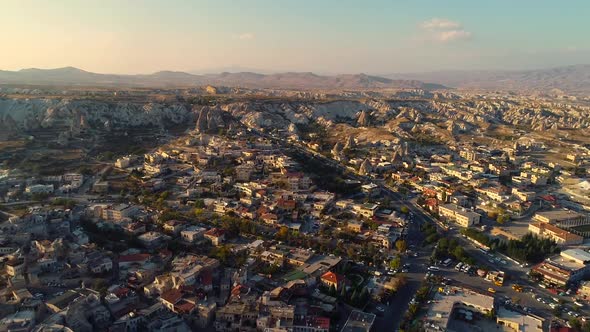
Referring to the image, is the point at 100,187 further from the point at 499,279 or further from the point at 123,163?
the point at 499,279

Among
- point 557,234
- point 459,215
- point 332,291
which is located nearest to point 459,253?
point 459,215

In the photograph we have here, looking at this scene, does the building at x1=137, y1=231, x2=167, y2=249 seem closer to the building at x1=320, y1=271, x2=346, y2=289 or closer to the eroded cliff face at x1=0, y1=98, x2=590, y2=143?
the building at x1=320, y1=271, x2=346, y2=289

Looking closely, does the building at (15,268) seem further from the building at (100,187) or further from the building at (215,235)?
the building at (100,187)

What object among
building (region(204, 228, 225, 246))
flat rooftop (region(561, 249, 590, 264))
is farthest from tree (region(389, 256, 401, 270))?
building (region(204, 228, 225, 246))

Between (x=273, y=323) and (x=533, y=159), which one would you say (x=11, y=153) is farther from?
(x=533, y=159)

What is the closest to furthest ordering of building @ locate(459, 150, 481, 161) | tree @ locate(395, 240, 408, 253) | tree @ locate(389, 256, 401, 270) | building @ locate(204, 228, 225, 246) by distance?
tree @ locate(389, 256, 401, 270), tree @ locate(395, 240, 408, 253), building @ locate(204, 228, 225, 246), building @ locate(459, 150, 481, 161)

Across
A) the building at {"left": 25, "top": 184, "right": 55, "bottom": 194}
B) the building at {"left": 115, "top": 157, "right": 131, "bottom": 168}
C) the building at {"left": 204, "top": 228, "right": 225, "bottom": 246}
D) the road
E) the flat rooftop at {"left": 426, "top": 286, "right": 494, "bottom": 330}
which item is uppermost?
the building at {"left": 115, "top": 157, "right": 131, "bottom": 168}
